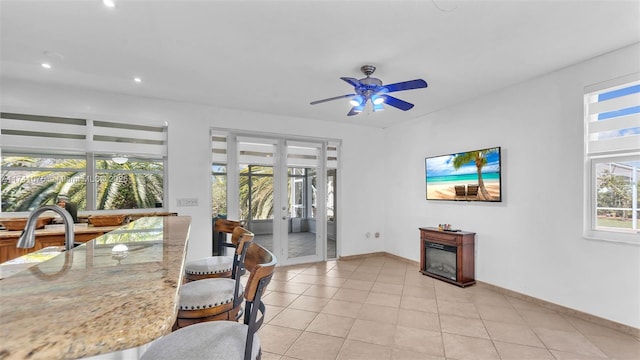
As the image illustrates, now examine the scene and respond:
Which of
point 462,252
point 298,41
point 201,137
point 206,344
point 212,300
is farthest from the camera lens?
point 201,137

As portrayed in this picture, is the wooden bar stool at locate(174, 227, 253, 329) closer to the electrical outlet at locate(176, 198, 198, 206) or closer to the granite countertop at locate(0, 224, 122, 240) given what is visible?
the granite countertop at locate(0, 224, 122, 240)

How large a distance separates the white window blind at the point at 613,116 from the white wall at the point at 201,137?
340cm

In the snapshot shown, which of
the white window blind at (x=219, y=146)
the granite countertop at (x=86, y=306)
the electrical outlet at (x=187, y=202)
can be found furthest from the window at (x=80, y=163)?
the granite countertop at (x=86, y=306)

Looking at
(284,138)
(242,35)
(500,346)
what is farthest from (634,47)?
(284,138)

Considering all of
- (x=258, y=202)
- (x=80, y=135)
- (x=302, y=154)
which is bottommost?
(x=258, y=202)

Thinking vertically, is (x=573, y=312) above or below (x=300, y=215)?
below

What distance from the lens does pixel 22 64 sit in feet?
10.0

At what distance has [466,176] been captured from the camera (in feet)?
13.8

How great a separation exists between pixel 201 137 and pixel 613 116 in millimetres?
5027

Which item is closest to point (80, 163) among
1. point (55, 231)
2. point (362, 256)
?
point (55, 231)

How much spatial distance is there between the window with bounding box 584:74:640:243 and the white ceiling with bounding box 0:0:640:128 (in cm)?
46

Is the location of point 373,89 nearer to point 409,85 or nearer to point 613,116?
point 409,85

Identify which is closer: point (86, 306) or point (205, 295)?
point (86, 306)

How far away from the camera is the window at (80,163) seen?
3.54 m
